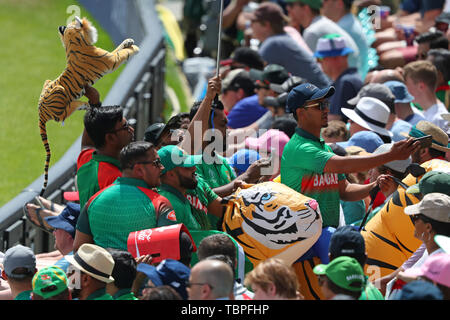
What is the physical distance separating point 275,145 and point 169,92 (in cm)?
649

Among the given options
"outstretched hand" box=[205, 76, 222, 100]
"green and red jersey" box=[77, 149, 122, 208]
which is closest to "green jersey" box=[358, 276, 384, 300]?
"green and red jersey" box=[77, 149, 122, 208]

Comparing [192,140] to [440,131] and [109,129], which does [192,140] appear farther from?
[440,131]

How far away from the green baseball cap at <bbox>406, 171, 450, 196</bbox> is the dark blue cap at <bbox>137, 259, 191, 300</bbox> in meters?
1.66

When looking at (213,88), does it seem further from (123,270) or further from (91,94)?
(123,270)

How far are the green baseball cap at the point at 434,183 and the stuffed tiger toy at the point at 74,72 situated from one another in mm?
2427

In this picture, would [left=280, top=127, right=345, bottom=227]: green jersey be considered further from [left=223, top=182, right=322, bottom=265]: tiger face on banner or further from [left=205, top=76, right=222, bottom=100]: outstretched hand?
[left=205, top=76, right=222, bottom=100]: outstretched hand

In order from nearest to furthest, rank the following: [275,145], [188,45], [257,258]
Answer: [257,258] < [275,145] < [188,45]

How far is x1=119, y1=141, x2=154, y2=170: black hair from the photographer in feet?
16.2

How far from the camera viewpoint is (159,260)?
4.68 m

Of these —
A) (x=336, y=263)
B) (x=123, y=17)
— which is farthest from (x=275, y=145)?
(x=123, y=17)

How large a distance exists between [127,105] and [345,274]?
18.5 ft

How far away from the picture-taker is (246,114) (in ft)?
27.0
